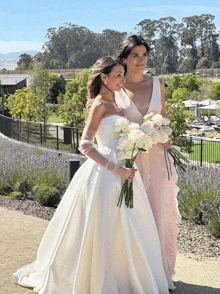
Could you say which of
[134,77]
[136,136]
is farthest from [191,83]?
[136,136]

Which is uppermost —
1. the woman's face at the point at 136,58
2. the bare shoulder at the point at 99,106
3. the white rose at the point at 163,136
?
the woman's face at the point at 136,58

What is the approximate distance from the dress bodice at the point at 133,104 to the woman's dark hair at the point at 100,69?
0.93ft

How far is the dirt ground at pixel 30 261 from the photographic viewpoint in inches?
155

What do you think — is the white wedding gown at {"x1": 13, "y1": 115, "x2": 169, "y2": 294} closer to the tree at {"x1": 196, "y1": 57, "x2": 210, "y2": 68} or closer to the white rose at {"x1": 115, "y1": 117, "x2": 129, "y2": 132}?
the white rose at {"x1": 115, "y1": 117, "x2": 129, "y2": 132}

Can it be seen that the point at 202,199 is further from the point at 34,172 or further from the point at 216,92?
the point at 216,92

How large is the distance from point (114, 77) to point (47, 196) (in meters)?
4.35

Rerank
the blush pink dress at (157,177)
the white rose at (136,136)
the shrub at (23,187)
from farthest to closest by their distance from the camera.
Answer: the shrub at (23,187) → the blush pink dress at (157,177) → the white rose at (136,136)

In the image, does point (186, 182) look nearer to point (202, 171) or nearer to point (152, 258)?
point (202, 171)

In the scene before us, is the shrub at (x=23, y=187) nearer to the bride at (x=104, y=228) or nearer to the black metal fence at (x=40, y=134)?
the bride at (x=104, y=228)

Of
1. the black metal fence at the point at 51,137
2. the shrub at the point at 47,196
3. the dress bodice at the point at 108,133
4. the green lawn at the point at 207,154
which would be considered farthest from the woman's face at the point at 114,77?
the black metal fence at the point at 51,137

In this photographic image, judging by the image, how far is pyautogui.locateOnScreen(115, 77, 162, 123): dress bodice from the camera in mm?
3670

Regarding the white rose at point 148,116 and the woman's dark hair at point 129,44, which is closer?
the white rose at point 148,116

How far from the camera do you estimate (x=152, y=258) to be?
138 inches

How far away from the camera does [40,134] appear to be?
1744 centimetres
